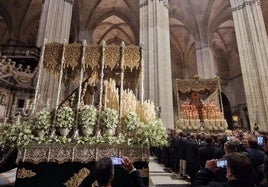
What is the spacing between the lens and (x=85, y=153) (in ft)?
11.5

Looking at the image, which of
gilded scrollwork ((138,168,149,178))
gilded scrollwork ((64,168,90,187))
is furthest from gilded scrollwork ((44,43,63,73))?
gilded scrollwork ((138,168,149,178))

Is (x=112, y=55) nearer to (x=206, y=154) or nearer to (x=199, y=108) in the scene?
(x=206, y=154)

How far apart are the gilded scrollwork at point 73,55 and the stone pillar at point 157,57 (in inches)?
238

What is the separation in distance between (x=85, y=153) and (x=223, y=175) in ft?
8.17

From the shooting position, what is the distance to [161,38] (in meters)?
11.1

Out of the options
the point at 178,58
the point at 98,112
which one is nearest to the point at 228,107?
the point at 178,58

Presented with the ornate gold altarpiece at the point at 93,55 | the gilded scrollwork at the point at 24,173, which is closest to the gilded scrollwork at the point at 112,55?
the ornate gold altarpiece at the point at 93,55

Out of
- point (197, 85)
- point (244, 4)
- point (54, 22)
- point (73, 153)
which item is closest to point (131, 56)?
point (73, 153)

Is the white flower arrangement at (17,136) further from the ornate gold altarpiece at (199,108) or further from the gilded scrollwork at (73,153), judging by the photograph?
the ornate gold altarpiece at (199,108)

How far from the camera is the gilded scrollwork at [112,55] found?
4.74 meters

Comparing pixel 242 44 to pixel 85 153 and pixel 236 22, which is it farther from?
pixel 85 153

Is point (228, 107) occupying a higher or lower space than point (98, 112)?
higher

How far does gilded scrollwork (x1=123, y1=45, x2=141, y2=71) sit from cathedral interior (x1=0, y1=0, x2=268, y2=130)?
0.34 m

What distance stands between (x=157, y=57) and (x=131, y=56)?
6121mm
